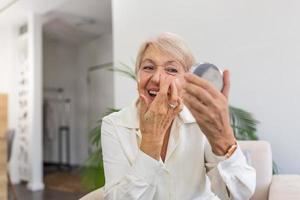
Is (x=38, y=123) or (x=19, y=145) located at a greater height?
(x=38, y=123)

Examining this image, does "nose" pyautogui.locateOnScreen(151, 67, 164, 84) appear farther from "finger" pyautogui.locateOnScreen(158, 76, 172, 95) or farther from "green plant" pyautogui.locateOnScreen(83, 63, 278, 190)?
"green plant" pyautogui.locateOnScreen(83, 63, 278, 190)

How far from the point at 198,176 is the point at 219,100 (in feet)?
1.19

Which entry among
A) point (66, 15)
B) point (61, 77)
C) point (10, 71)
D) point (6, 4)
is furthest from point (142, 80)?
point (61, 77)

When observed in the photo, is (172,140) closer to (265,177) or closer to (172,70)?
(172,70)

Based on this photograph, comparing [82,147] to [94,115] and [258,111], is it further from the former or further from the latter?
[258,111]

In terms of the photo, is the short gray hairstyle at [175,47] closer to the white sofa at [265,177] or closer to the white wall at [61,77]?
the white sofa at [265,177]

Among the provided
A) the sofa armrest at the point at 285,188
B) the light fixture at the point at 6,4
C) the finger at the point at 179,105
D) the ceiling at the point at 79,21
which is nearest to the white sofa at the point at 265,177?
the sofa armrest at the point at 285,188

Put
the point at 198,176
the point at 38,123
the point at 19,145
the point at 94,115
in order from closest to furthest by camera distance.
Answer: the point at 198,176, the point at 38,123, the point at 19,145, the point at 94,115

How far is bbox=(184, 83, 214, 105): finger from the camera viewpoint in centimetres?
77

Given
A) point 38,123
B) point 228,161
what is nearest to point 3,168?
point 38,123

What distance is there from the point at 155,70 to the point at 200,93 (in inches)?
13.7

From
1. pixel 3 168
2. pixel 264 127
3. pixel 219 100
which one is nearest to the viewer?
pixel 219 100

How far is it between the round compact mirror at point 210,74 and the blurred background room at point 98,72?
70 centimetres

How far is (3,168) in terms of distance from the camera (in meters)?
2.88
